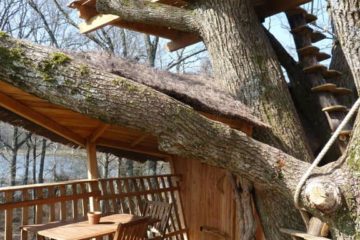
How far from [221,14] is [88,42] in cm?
1360

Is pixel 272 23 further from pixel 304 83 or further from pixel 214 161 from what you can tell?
pixel 214 161

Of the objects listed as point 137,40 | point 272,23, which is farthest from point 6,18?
point 272,23

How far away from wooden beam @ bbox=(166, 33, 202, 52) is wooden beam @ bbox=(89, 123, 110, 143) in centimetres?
161

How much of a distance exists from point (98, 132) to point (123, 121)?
98.6 inches

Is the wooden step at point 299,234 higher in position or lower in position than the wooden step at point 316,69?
lower

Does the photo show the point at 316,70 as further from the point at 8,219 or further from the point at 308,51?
the point at 8,219

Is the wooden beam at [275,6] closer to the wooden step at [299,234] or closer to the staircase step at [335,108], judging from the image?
the staircase step at [335,108]

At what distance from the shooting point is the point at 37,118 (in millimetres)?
4172

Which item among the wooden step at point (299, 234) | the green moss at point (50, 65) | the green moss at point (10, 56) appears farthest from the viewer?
the wooden step at point (299, 234)

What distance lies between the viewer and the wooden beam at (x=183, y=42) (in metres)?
5.11

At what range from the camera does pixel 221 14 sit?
396cm

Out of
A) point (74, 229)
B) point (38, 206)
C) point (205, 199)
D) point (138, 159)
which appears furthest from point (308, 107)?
point (38, 206)

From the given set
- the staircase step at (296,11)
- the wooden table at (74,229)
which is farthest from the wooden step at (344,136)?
the wooden table at (74,229)

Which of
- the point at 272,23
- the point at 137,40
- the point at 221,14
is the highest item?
the point at 137,40
